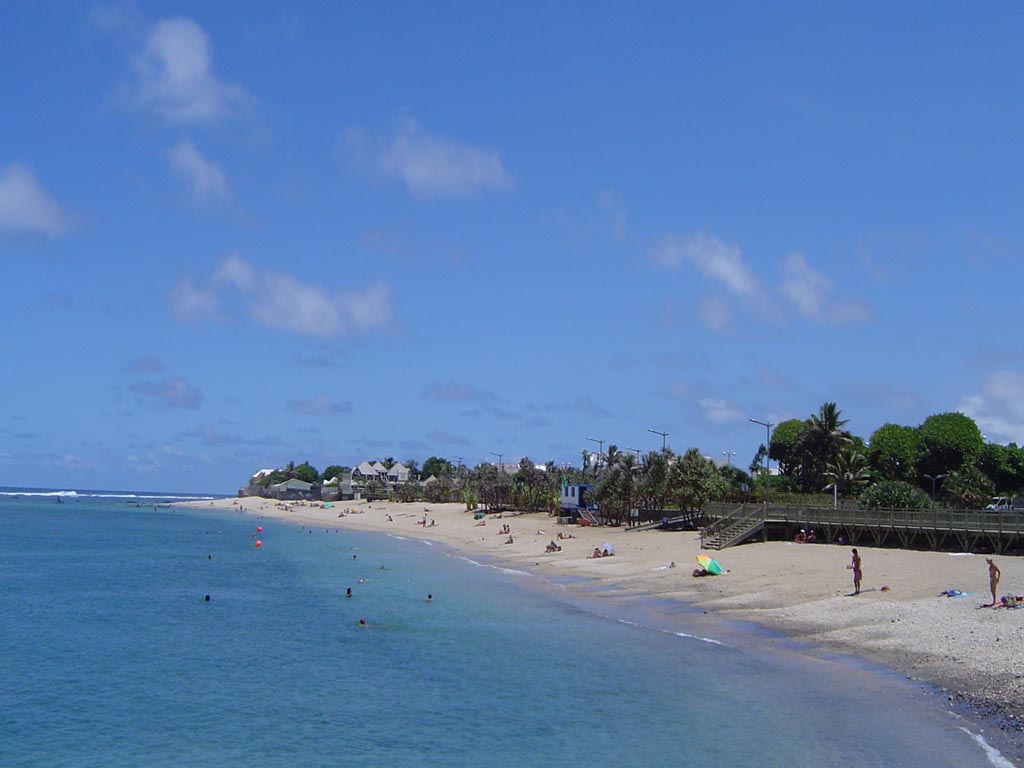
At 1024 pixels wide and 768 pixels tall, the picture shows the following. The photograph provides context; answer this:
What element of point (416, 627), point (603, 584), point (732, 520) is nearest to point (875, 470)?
point (732, 520)

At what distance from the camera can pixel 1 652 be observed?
33.8 meters

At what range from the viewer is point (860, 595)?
127 feet

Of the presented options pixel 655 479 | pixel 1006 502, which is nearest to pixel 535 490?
pixel 655 479

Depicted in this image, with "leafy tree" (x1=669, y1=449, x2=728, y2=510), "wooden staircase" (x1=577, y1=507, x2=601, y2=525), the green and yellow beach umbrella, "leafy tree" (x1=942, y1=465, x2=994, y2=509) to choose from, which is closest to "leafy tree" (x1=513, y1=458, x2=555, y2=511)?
"wooden staircase" (x1=577, y1=507, x2=601, y2=525)

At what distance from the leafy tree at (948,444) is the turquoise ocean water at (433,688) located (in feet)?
192

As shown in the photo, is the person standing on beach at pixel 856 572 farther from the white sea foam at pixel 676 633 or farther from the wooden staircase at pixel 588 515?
the wooden staircase at pixel 588 515

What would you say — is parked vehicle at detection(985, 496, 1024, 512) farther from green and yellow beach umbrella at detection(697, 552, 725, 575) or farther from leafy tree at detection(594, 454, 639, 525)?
green and yellow beach umbrella at detection(697, 552, 725, 575)

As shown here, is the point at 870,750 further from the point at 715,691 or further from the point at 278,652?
the point at 278,652

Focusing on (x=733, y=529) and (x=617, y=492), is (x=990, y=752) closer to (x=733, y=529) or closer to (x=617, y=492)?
(x=733, y=529)

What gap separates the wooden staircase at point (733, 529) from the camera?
57469mm

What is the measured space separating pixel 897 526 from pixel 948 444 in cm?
4649

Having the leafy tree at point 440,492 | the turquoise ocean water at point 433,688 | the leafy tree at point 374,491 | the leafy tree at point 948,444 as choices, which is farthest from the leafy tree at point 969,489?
the leafy tree at point 374,491

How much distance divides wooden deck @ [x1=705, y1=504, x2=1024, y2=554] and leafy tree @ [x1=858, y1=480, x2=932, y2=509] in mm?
5057

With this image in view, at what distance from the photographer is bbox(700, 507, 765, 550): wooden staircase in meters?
57.5
